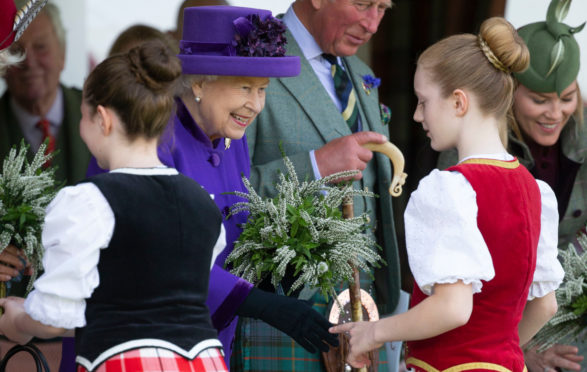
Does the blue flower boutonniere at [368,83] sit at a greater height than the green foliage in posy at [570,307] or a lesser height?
greater

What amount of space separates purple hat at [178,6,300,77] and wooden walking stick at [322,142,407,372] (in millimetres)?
596

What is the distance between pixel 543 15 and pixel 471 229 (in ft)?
11.7

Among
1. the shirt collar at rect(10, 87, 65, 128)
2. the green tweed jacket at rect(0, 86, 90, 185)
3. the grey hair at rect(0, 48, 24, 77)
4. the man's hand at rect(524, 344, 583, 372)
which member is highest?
the grey hair at rect(0, 48, 24, 77)

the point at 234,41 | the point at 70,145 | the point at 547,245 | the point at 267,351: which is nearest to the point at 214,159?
the point at 234,41

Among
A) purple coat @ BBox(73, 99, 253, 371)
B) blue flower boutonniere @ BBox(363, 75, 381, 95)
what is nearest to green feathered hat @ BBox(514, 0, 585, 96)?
blue flower boutonniere @ BBox(363, 75, 381, 95)

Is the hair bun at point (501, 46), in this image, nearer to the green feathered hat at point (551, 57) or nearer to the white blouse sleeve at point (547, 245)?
the white blouse sleeve at point (547, 245)

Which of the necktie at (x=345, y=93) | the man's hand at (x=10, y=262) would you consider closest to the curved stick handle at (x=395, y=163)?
the necktie at (x=345, y=93)

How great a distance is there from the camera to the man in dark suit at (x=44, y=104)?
419cm

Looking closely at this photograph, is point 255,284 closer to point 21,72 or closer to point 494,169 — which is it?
point 494,169

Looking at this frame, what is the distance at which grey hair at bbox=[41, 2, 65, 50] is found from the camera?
4.34m

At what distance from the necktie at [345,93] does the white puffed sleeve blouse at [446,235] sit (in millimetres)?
1356

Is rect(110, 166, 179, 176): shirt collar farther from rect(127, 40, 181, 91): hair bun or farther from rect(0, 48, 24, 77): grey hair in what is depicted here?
rect(0, 48, 24, 77): grey hair

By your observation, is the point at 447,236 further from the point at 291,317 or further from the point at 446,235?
the point at 291,317

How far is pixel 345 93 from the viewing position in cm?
368
